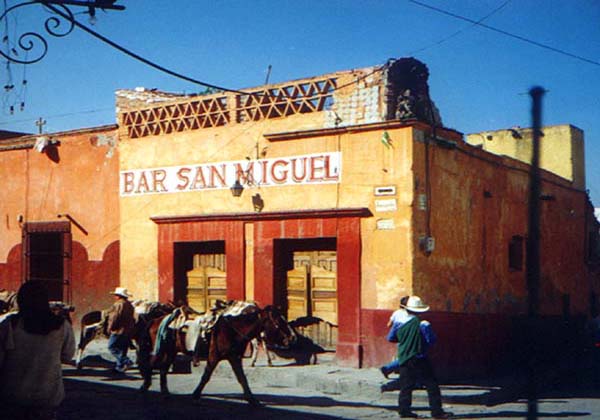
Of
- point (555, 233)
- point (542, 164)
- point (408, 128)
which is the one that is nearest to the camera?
point (408, 128)

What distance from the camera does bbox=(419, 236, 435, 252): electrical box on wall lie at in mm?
13930

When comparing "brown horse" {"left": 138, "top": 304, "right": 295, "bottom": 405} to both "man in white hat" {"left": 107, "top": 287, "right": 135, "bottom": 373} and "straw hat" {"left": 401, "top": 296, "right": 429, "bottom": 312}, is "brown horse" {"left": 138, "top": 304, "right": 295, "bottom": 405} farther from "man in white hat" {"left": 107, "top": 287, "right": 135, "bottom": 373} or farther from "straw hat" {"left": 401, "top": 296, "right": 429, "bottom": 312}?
"man in white hat" {"left": 107, "top": 287, "right": 135, "bottom": 373}

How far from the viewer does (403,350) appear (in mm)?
10352

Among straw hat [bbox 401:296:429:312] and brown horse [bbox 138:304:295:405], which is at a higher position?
straw hat [bbox 401:296:429:312]

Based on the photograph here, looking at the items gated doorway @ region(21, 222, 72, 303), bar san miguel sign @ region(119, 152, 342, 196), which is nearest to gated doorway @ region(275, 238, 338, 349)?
bar san miguel sign @ region(119, 152, 342, 196)

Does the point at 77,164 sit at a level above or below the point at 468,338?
above

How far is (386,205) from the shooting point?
45.9ft

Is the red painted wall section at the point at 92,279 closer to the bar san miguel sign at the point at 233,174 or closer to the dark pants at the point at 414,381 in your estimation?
the bar san miguel sign at the point at 233,174

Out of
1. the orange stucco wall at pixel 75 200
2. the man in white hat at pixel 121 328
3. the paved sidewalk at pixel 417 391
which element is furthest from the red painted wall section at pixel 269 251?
the man in white hat at pixel 121 328

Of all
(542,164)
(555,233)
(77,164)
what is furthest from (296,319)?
(542,164)

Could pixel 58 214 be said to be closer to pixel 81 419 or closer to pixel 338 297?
pixel 338 297

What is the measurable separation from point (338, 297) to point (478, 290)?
130 inches

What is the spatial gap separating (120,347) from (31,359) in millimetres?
8662

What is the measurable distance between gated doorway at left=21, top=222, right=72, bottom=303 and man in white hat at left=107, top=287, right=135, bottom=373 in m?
5.61
